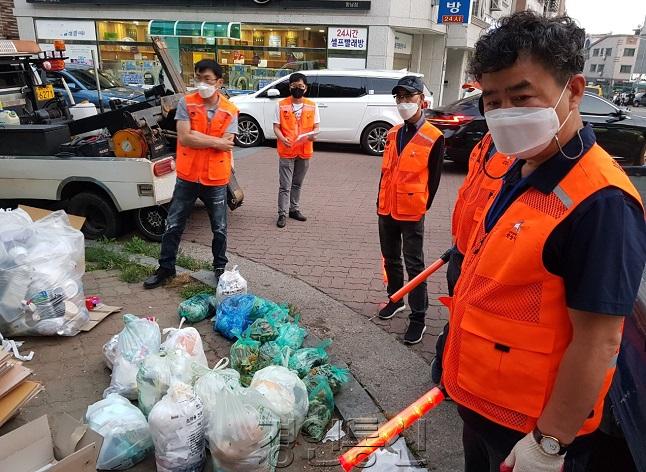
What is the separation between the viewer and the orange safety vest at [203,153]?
4305 mm

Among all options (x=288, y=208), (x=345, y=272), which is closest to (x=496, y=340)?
(x=345, y=272)

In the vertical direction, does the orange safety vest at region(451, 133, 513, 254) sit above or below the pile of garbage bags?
above

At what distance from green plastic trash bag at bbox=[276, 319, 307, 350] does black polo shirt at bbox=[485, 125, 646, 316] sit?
89.6 inches

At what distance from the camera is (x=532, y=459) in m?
1.31

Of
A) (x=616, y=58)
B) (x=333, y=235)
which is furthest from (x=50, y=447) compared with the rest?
(x=616, y=58)

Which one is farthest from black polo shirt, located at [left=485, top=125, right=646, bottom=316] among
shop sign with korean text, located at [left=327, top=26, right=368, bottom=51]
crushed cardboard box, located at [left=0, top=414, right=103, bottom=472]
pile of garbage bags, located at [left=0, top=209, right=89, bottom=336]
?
shop sign with korean text, located at [left=327, top=26, right=368, bottom=51]

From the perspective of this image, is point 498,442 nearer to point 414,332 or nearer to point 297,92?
→ point 414,332

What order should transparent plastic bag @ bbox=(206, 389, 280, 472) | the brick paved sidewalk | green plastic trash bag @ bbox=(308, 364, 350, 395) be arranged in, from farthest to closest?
the brick paved sidewalk, green plastic trash bag @ bbox=(308, 364, 350, 395), transparent plastic bag @ bbox=(206, 389, 280, 472)

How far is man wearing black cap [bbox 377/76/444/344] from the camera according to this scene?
3.56 m

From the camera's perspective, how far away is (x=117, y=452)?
2.39 meters

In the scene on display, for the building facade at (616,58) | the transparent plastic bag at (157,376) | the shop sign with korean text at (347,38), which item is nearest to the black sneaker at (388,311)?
the transparent plastic bag at (157,376)

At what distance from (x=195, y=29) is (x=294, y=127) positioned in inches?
472

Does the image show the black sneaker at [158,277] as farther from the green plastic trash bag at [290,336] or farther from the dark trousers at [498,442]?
the dark trousers at [498,442]

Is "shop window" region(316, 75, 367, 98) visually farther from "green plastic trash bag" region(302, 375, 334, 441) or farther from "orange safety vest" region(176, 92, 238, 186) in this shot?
"green plastic trash bag" region(302, 375, 334, 441)
